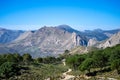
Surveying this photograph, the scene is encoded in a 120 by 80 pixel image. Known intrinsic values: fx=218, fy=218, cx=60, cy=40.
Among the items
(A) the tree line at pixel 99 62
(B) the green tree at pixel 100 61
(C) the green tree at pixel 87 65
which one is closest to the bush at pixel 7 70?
(A) the tree line at pixel 99 62

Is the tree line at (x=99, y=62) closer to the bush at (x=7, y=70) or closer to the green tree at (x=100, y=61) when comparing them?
the green tree at (x=100, y=61)

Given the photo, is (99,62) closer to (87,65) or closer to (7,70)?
(87,65)

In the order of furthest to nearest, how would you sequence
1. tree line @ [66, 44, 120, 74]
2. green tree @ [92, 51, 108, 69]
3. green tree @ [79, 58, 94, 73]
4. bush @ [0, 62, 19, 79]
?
1. green tree @ [92, 51, 108, 69]
2. bush @ [0, 62, 19, 79]
3. green tree @ [79, 58, 94, 73]
4. tree line @ [66, 44, 120, 74]

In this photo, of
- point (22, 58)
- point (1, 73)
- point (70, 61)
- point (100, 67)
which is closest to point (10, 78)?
point (1, 73)

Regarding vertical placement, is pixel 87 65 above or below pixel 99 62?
below

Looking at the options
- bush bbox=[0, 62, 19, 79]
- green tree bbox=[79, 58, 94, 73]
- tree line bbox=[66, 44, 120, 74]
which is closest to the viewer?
tree line bbox=[66, 44, 120, 74]

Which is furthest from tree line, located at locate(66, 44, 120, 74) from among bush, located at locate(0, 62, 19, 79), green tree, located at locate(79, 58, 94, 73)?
bush, located at locate(0, 62, 19, 79)

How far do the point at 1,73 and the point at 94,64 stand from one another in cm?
3378

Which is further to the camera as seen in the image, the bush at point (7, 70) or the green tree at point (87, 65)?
the bush at point (7, 70)

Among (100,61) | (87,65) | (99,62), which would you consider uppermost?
(100,61)

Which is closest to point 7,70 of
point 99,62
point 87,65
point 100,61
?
point 87,65

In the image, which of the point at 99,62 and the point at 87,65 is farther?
the point at 99,62

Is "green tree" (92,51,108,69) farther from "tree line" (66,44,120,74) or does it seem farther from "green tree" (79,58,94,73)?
"green tree" (79,58,94,73)

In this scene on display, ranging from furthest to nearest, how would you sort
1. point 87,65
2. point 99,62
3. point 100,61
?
point 100,61
point 99,62
point 87,65
